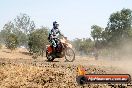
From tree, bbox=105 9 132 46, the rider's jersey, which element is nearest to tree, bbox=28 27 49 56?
tree, bbox=105 9 132 46

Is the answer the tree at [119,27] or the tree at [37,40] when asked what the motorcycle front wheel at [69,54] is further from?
the tree at [119,27]

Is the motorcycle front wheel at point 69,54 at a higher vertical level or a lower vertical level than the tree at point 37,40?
lower

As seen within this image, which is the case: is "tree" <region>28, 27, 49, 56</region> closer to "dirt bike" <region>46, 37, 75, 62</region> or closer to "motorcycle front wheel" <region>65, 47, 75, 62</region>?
"dirt bike" <region>46, 37, 75, 62</region>

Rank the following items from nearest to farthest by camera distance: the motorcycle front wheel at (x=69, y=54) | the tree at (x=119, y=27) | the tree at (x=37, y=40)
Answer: the motorcycle front wheel at (x=69, y=54) → the tree at (x=37, y=40) → the tree at (x=119, y=27)

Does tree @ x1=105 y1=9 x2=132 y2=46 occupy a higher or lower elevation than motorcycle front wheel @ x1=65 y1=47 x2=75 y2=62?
higher

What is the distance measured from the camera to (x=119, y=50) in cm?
7625

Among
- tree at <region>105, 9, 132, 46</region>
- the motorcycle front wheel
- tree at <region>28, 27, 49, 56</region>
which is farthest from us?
tree at <region>105, 9, 132, 46</region>

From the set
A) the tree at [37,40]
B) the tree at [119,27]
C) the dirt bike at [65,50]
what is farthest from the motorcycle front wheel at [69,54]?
the tree at [119,27]

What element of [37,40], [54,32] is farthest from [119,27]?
[54,32]

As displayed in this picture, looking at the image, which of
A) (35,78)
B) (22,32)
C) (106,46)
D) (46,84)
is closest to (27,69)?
(35,78)

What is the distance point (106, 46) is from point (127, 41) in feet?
32.7

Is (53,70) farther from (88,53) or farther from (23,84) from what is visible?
(88,53)

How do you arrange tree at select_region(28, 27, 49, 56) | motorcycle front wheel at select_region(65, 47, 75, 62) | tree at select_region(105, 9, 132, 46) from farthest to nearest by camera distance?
tree at select_region(105, 9, 132, 46), tree at select_region(28, 27, 49, 56), motorcycle front wheel at select_region(65, 47, 75, 62)

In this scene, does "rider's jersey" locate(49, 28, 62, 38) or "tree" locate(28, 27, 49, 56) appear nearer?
"rider's jersey" locate(49, 28, 62, 38)
